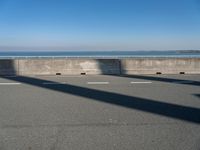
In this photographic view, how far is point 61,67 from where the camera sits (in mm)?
14156

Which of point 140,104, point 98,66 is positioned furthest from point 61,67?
point 140,104

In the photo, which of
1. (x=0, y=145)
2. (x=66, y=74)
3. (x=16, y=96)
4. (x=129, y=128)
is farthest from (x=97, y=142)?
(x=66, y=74)

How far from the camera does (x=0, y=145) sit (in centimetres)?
421

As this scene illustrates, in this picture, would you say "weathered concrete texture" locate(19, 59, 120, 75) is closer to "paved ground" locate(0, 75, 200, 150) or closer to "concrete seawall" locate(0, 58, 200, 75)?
"concrete seawall" locate(0, 58, 200, 75)

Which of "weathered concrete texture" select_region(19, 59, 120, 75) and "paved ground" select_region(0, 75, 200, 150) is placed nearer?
"paved ground" select_region(0, 75, 200, 150)

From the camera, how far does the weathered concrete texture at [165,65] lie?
47.3 ft

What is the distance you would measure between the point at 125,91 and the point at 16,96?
3.44 metres

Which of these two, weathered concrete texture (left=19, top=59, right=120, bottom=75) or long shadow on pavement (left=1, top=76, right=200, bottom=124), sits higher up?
weathered concrete texture (left=19, top=59, right=120, bottom=75)

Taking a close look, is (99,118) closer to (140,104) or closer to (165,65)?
(140,104)

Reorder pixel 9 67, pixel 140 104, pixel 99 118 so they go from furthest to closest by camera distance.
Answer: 1. pixel 9 67
2. pixel 140 104
3. pixel 99 118

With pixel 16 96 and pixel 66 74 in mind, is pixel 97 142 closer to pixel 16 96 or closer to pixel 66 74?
pixel 16 96

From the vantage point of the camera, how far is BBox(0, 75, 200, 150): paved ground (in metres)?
4.32

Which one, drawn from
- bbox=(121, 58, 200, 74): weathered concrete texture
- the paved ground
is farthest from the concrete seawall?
the paved ground

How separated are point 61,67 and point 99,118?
28.7 ft
